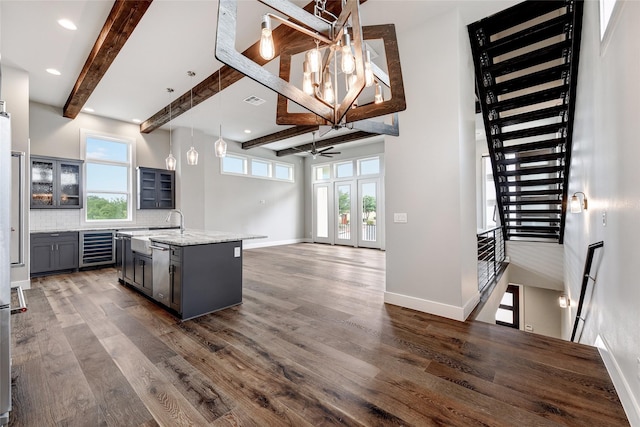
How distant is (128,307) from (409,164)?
3891 millimetres

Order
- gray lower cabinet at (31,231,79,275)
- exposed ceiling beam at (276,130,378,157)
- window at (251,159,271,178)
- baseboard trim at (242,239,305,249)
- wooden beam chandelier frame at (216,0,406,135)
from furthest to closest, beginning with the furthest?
window at (251,159,271,178), baseboard trim at (242,239,305,249), exposed ceiling beam at (276,130,378,157), gray lower cabinet at (31,231,79,275), wooden beam chandelier frame at (216,0,406,135)

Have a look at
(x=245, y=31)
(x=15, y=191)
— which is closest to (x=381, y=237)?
(x=245, y=31)

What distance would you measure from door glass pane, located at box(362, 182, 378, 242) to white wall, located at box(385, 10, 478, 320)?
528 cm

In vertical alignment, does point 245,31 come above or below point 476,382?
above

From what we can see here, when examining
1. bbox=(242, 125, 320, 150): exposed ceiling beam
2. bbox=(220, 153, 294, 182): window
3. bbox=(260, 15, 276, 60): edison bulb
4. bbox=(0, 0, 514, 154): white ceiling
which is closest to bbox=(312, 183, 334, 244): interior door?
bbox=(220, 153, 294, 182): window

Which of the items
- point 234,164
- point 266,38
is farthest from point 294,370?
point 234,164

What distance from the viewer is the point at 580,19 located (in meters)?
3.18

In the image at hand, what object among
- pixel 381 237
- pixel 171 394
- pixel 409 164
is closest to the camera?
pixel 171 394

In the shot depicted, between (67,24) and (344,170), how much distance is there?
7.37 m

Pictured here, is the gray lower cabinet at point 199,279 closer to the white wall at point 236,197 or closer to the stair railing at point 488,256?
the stair railing at point 488,256

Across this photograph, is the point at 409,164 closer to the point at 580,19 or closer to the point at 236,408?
the point at 580,19

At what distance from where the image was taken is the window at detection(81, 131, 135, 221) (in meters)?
6.01

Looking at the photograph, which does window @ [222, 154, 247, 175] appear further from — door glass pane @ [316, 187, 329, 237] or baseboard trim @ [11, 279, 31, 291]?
baseboard trim @ [11, 279, 31, 291]

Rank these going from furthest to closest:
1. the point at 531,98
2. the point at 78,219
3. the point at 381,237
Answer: the point at 381,237 → the point at 78,219 → the point at 531,98
